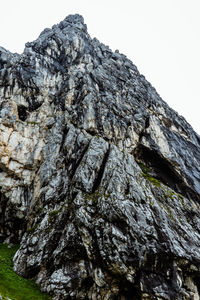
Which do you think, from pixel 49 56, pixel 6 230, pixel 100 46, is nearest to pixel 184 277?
pixel 6 230

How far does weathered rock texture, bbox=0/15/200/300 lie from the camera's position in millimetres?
22156

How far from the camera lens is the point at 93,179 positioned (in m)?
31.2

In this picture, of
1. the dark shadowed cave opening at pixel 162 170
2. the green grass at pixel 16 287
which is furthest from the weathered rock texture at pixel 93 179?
the green grass at pixel 16 287

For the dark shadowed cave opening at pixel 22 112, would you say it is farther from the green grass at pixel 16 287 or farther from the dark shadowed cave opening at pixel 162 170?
the green grass at pixel 16 287

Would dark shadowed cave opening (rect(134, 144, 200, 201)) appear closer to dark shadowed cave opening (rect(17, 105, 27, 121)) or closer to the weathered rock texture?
the weathered rock texture

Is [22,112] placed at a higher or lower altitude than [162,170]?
higher

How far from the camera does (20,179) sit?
128 feet

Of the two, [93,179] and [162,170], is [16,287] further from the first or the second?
[162,170]

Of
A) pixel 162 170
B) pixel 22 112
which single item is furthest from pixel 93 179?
pixel 22 112

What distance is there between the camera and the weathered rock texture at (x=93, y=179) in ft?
72.7

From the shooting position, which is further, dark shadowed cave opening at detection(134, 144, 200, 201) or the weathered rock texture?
dark shadowed cave opening at detection(134, 144, 200, 201)

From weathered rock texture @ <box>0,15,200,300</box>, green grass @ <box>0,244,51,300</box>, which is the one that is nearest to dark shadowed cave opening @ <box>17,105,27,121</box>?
weathered rock texture @ <box>0,15,200,300</box>

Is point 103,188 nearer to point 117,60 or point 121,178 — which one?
point 121,178

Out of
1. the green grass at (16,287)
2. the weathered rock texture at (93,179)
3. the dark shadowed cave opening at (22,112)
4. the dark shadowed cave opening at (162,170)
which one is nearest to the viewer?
the green grass at (16,287)
